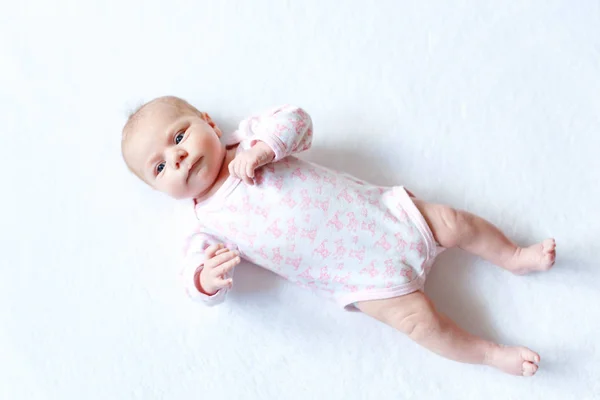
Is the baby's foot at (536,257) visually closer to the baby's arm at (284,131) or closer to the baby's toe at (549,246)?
the baby's toe at (549,246)

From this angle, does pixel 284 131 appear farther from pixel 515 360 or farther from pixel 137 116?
pixel 515 360

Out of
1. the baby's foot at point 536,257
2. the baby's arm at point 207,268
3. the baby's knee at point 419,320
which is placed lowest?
the baby's knee at point 419,320

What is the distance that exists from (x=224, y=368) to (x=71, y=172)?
2.01ft

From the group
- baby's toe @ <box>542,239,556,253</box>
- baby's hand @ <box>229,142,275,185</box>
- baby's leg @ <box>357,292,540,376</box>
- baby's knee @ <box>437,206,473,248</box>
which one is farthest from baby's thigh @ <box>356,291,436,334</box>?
baby's hand @ <box>229,142,275,185</box>

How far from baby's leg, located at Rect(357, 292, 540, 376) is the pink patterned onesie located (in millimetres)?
31

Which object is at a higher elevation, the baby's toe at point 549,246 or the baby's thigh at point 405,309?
the baby's toe at point 549,246

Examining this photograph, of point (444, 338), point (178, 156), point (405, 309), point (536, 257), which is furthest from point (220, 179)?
point (536, 257)

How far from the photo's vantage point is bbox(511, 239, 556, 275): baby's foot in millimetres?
1302

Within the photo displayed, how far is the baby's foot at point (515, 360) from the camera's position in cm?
126

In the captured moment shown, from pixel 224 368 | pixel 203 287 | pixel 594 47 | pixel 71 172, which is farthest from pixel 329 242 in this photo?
pixel 594 47

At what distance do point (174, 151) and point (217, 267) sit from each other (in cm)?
26

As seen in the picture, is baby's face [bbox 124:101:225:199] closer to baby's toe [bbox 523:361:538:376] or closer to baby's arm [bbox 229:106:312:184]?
baby's arm [bbox 229:106:312:184]

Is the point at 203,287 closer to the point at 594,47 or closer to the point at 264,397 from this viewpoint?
the point at 264,397

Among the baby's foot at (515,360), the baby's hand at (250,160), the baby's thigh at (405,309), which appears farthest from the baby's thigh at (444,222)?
→ the baby's hand at (250,160)
